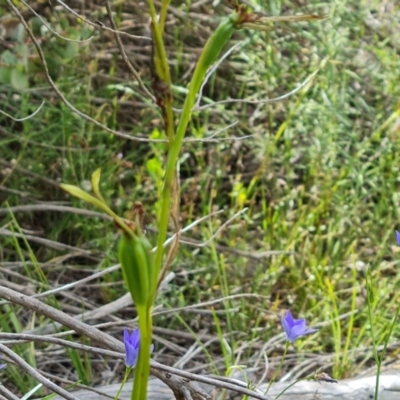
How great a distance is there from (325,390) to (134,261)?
112cm

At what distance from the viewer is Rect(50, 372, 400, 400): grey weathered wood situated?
132 centimetres

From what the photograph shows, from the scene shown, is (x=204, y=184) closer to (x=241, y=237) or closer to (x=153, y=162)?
(x=241, y=237)

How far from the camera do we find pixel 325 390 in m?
1.38

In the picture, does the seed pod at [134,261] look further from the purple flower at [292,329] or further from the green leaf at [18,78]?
the green leaf at [18,78]

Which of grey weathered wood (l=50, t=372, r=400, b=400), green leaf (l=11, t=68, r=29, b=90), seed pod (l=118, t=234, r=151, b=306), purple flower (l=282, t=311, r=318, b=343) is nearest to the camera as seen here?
seed pod (l=118, t=234, r=151, b=306)

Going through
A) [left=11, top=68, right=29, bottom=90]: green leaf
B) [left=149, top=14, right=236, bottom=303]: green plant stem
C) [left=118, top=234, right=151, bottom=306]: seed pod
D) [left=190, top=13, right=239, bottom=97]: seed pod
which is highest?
[left=190, top=13, right=239, bottom=97]: seed pod

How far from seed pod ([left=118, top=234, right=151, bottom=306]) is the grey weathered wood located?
990mm

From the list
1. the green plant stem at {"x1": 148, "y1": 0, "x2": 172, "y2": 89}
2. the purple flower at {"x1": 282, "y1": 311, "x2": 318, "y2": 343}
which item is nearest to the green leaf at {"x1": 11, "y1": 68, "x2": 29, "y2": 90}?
the purple flower at {"x1": 282, "y1": 311, "x2": 318, "y2": 343}

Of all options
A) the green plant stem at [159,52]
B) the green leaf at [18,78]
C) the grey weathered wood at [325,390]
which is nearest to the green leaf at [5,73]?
the green leaf at [18,78]

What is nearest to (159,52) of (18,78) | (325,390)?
(325,390)

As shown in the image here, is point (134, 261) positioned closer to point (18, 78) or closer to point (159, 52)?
point (159, 52)

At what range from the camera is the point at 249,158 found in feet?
7.86

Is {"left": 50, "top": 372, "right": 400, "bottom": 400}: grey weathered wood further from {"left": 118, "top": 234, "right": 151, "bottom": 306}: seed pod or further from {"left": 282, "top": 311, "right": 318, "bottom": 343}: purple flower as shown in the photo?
{"left": 118, "top": 234, "right": 151, "bottom": 306}: seed pod

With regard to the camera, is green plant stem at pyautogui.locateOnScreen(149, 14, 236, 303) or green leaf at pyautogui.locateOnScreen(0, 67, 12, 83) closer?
green plant stem at pyautogui.locateOnScreen(149, 14, 236, 303)
